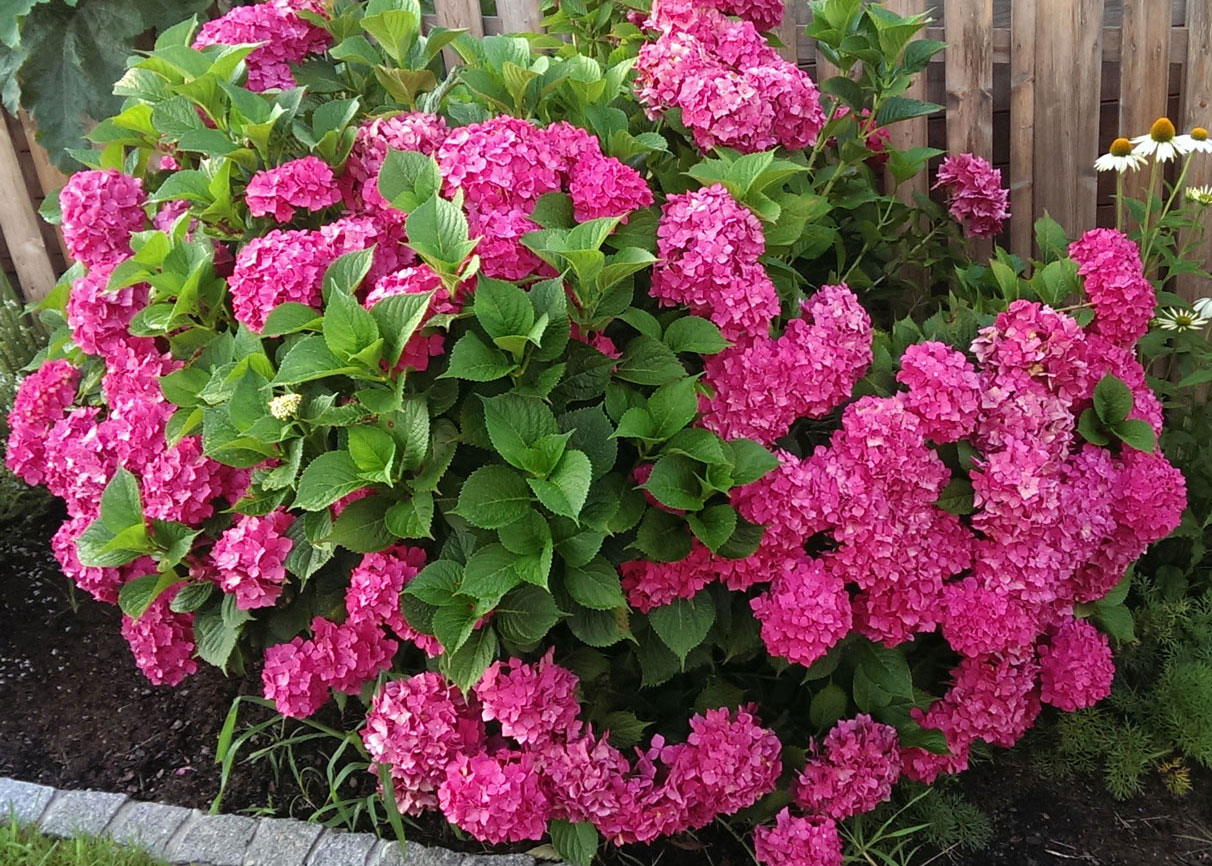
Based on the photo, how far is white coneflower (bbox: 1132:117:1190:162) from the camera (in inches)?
109

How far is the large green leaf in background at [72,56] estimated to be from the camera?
3684 mm

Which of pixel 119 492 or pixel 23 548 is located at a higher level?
pixel 119 492

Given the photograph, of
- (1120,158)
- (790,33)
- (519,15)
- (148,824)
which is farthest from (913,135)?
(148,824)

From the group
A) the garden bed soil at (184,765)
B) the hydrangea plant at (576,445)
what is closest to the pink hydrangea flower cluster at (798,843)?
the hydrangea plant at (576,445)

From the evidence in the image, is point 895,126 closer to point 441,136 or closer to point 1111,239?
point 1111,239

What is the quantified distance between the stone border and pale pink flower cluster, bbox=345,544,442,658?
0.49 m

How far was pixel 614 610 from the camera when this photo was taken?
196 centimetres

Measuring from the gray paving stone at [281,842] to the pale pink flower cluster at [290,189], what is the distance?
4.13 ft

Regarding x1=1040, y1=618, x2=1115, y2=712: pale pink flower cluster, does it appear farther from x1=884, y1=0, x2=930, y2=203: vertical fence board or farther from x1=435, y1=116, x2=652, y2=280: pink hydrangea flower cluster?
x1=884, y1=0, x2=930, y2=203: vertical fence board

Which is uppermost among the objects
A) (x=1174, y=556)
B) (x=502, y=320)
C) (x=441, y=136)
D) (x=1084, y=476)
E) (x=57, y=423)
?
(x=441, y=136)

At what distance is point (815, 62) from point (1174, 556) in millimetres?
1819

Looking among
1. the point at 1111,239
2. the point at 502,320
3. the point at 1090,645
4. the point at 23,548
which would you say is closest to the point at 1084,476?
the point at 1090,645

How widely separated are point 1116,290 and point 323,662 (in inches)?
74.2

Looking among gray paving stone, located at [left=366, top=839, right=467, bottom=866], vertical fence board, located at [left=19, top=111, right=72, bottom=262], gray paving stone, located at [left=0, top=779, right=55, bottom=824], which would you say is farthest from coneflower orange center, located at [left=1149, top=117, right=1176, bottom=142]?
vertical fence board, located at [left=19, top=111, right=72, bottom=262]
